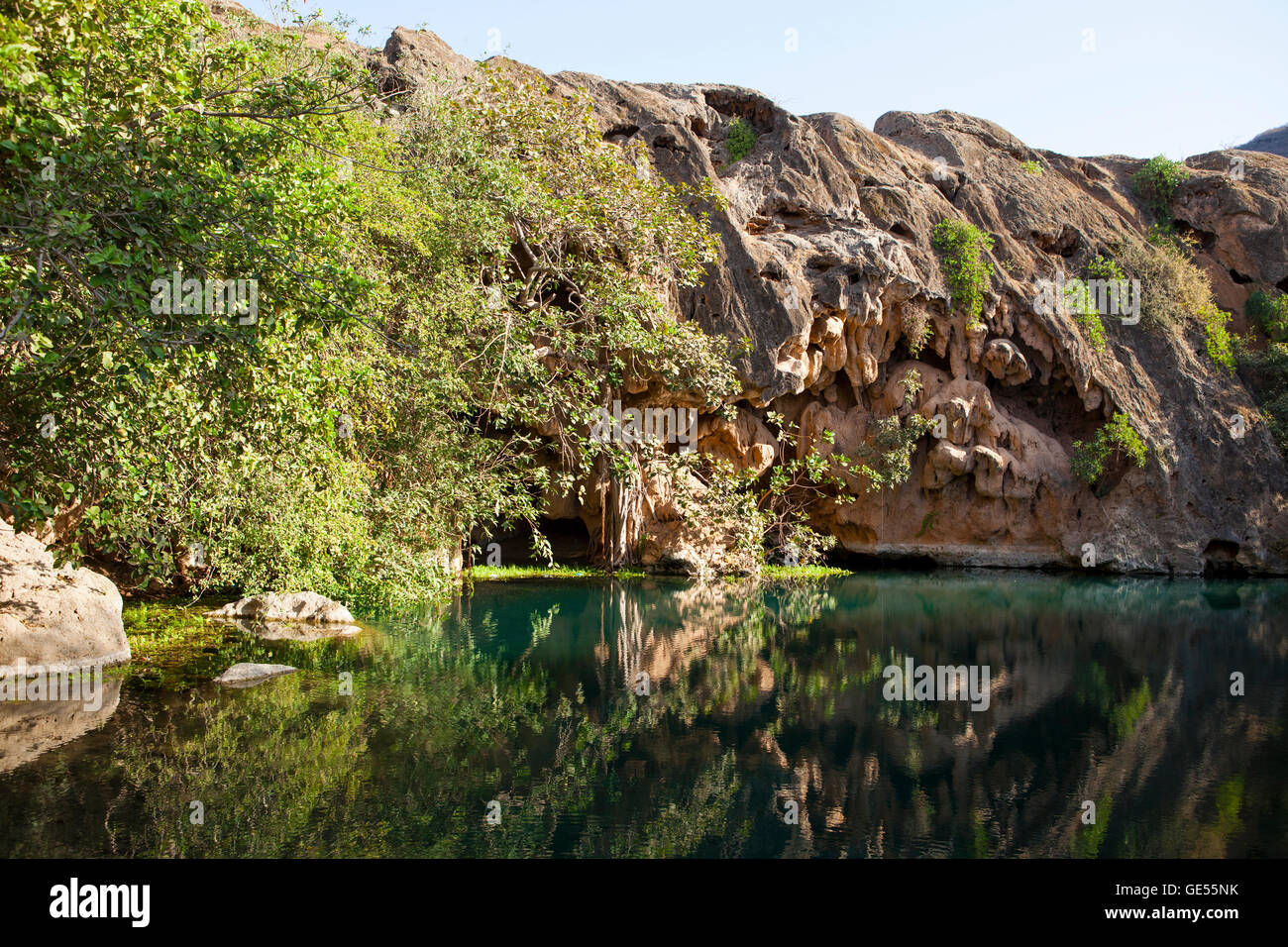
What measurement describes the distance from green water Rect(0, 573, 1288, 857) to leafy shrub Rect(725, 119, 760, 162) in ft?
60.3

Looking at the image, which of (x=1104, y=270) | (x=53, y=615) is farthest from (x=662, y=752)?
(x=1104, y=270)

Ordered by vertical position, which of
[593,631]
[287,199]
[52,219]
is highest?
Answer: [287,199]

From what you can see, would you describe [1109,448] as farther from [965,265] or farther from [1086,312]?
[965,265]

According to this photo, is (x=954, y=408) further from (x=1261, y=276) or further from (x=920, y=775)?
(x=920, y=775)

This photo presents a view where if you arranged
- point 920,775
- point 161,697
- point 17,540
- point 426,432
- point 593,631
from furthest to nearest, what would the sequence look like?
point 426,432
point 593,631
point 17,540
point 161,697
point 920,775

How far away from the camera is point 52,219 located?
20.4 ft

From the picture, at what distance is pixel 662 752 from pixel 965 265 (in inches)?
920

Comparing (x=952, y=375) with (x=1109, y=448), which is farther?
(x=952, y=375)

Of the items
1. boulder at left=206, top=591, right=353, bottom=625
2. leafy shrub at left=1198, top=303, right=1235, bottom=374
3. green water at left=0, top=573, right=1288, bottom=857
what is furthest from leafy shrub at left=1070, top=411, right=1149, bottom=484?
boulder at left=206, top=591, right=353, bottom=625

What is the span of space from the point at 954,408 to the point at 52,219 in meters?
24.7

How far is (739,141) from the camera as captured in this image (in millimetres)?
28078
